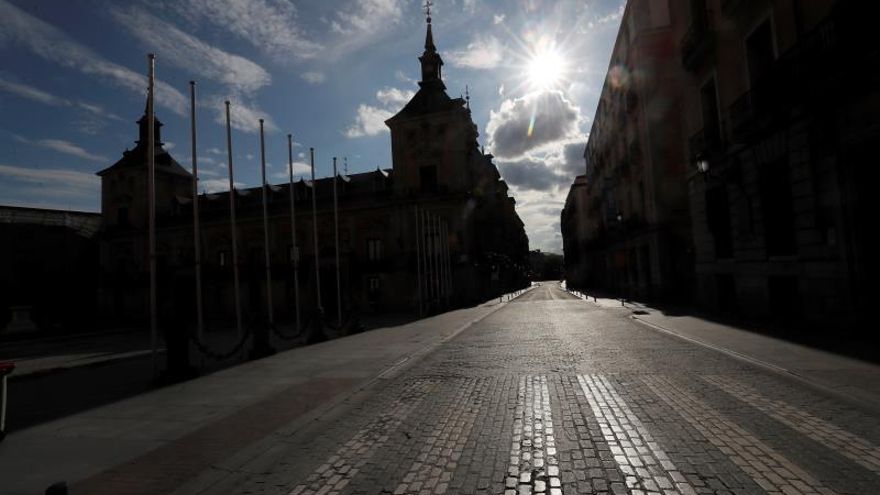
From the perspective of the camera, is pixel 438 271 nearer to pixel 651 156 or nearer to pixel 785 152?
pixel 651 156

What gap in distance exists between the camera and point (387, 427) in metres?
6.04

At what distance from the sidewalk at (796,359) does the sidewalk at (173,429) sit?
717cm

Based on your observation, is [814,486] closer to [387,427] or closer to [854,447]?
[854,447]

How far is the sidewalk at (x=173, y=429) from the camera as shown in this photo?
4.73 metres

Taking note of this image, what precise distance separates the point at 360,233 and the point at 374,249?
169 centimetres

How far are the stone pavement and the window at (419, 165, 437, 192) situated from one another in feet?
93.1

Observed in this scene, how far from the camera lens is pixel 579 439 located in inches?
205

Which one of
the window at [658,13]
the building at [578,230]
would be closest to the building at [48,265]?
the window at [658,13]

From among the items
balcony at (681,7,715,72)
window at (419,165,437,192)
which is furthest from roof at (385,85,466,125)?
balcony at (681,7,715,72)

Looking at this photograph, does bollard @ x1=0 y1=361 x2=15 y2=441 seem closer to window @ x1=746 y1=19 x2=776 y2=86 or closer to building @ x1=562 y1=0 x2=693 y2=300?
window @ x1=746 y1=19 x2=776 y2=86

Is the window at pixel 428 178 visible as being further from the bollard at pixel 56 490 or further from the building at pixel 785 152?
the bollard at pixel 56 490

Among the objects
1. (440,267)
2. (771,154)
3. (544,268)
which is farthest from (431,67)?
(544,268)

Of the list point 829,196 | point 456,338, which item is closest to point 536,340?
point 456,338

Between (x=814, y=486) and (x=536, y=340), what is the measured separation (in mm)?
9938
